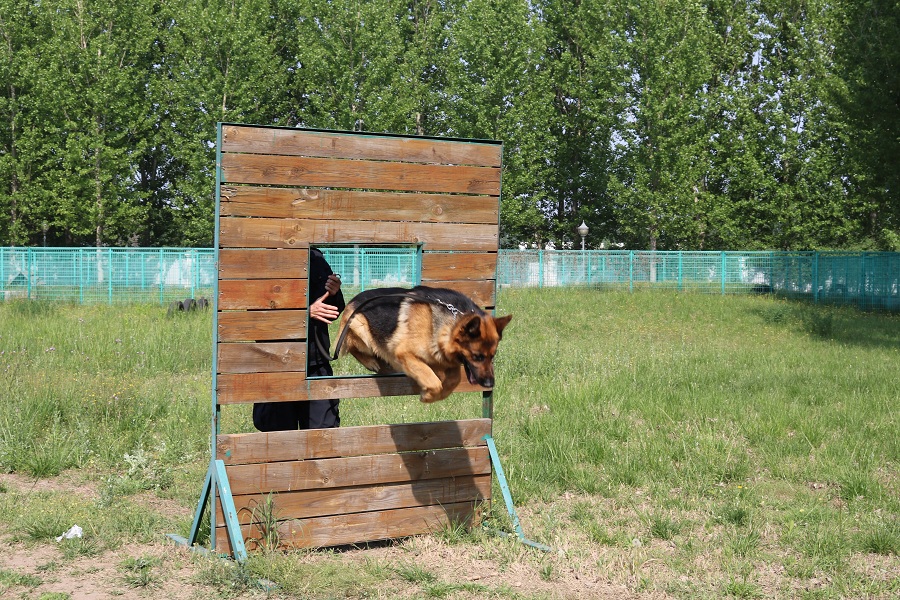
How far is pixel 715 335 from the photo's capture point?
2055 centimetres

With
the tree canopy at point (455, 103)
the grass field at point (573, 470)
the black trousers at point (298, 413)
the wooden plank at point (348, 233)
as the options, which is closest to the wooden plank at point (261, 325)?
the wooden plank at point (348, 233)

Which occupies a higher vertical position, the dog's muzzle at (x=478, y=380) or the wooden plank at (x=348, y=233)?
the wooden plank at (x=348, y=233)

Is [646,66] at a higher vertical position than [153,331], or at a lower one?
higher

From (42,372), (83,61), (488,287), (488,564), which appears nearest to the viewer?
(488,564)

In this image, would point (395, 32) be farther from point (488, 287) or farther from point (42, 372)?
point (488, 287)

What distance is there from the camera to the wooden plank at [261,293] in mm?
5398

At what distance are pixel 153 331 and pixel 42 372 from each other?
5.38 m

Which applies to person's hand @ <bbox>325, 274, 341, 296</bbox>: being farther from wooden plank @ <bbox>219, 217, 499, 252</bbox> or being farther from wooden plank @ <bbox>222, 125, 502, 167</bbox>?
wooden plank @ <bbox>222, 125, 502, 167</bbox>

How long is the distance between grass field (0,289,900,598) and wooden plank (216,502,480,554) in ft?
0.43

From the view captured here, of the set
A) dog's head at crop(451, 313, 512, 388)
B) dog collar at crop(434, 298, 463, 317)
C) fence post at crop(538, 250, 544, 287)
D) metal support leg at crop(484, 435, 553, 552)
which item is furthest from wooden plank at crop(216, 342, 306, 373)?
fence post at crop(538, 250, 544, 287)

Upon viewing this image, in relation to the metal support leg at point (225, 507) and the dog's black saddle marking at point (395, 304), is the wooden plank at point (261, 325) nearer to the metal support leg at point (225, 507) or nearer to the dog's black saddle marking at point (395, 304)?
the dog's black saddle marking at point (395, 304)

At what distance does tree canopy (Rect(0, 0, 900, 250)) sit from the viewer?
3722 centimetres

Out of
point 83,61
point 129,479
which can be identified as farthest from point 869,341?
point 83,61

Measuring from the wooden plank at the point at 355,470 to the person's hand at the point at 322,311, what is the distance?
1007 mm
